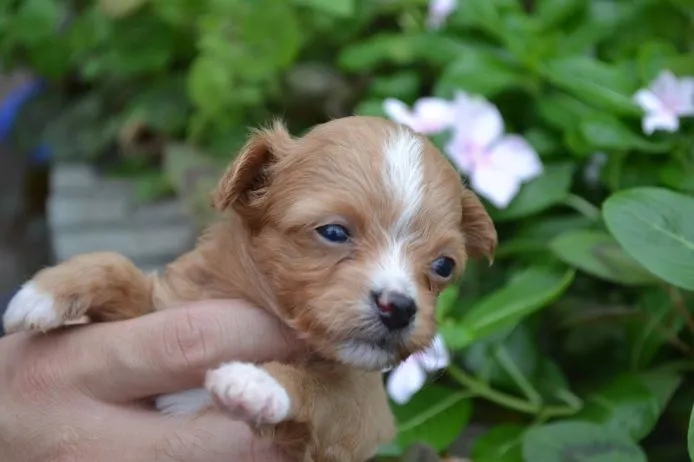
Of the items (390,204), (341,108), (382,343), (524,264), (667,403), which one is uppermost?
(390,204)

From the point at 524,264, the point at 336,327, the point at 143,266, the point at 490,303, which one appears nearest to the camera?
the point at 336,327

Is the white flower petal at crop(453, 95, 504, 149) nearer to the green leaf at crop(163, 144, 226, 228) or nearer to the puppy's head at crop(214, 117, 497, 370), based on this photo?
the green leaf at crop(163, 144, 226, 228)

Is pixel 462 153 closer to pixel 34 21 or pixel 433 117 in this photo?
pixel 433 117

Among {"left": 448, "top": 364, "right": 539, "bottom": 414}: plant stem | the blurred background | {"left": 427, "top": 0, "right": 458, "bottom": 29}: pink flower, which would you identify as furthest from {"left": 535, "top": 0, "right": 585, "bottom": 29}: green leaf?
{"left": 448, "top": 364, "right": 539, "bottom": 414}: plant stem

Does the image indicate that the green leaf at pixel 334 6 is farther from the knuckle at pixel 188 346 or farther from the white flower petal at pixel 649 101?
the knuckle at pixel 188 346

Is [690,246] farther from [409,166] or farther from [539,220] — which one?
[539,220]

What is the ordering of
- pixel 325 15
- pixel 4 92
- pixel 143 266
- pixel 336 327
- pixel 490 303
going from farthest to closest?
pixel 4 92, pixel 325 15, pixel 143 266, pixel 490 303, pixel 336 327

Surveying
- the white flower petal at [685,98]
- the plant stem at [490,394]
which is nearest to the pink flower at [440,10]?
the white flower petal at [685,98]

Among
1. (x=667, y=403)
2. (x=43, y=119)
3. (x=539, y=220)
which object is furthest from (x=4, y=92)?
(x=667, y=403)
